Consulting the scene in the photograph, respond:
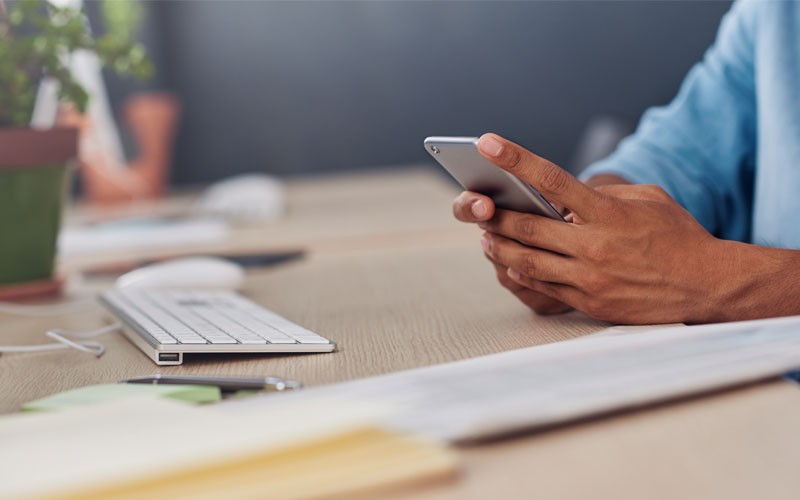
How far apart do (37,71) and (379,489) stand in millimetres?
1037

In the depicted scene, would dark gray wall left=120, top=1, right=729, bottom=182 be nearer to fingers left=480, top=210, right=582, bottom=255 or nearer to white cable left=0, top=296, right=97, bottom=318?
white cable left=0, top=296, right=97, bottom=318

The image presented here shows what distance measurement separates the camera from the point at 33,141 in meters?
1.22

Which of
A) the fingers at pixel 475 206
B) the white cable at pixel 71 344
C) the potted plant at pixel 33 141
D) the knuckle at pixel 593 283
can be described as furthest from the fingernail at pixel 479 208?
the potted plant at pixel 33 141

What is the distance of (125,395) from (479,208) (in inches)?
13.2

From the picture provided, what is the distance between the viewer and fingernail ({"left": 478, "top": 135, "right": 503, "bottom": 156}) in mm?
696

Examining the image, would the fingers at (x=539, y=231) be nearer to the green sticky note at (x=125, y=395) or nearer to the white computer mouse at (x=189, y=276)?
the green sticky note at (x=125, y=395)

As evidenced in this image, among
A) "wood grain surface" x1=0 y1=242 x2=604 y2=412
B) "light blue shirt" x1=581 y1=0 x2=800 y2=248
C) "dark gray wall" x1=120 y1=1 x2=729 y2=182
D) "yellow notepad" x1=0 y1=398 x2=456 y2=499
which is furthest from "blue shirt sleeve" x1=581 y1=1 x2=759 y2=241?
"dark gray wall" x1=120 y1=1 x2=729 y2=182

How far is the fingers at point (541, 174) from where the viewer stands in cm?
70

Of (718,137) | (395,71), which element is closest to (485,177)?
(718,137)

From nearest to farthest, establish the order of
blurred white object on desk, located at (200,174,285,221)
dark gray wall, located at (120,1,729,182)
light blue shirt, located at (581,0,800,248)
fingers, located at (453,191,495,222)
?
fingers, located at (453,191,495,222), light blue shirt, located at (581,0,800,248), blurred white object on desk, located at (200,174,285,221), dark gray wall, located at (120,1,729,182)

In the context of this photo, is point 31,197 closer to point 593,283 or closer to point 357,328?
point 357,328

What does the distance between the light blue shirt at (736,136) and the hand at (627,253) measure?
34cm

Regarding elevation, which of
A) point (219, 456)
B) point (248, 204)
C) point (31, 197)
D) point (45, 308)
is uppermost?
point (219, 456)

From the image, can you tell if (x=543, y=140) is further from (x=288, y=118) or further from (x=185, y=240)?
(x=185, y=240)
